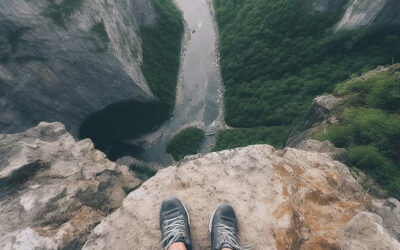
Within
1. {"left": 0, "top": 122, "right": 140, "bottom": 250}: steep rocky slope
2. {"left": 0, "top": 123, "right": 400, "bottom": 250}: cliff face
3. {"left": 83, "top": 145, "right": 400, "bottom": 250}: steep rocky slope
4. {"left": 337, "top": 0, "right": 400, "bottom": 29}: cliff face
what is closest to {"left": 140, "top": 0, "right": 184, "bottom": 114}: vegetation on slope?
{"left": 0, "top": 122, "right": 140, "bottom": 250}: steep rocky slope

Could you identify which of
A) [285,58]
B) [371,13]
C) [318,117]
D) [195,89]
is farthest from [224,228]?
[195,89]

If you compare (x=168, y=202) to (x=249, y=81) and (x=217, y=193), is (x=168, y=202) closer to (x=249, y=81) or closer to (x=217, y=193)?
(x=217, y=193)

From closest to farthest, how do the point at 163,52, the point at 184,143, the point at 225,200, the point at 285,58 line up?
1. the point at 225,200
2. the point at 285,58
3. the point at 184,143
4. the point at 163,52

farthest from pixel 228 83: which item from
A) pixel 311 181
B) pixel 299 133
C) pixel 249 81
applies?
pixel 311 181

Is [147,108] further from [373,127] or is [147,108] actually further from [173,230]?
[173,230]

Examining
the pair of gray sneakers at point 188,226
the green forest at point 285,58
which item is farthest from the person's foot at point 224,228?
the green forest at point 285,58

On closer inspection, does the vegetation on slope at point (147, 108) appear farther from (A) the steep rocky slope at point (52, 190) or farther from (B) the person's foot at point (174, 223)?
(B) the person's foot at point (174, 223)
